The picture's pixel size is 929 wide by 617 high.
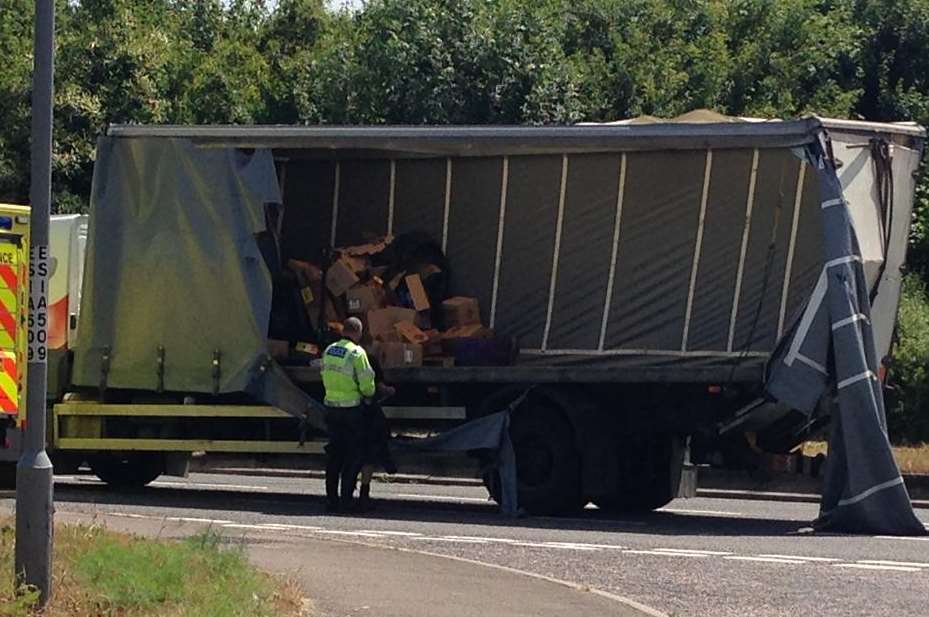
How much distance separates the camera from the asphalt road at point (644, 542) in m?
11.3

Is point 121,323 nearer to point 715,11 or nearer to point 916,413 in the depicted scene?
point 916,413

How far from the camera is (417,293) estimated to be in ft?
57.7

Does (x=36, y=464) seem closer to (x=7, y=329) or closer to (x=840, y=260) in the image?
(x=7, y=329)

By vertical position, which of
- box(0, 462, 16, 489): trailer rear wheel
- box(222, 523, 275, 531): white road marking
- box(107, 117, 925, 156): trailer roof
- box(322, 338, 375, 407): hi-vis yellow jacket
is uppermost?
box(107, 117, 925, 156): trailer roof

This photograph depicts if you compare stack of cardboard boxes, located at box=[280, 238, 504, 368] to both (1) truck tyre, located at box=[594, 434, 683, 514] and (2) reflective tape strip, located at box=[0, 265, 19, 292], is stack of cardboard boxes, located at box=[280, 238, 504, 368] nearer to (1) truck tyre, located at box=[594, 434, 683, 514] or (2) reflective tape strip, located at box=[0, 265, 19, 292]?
(1) truck tyre, located at box=[594, 434, 683, 514]

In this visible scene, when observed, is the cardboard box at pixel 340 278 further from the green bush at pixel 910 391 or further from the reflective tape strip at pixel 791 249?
the green bush at pixel 910 391

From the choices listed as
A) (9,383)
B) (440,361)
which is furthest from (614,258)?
(9,383)

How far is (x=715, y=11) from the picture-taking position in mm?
33906

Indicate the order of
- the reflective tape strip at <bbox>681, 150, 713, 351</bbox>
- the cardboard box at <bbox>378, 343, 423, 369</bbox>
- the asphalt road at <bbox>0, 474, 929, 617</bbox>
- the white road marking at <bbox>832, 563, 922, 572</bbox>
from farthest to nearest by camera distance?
1. the cardboard box at <bbox>378, 343, 423, 369</bbox>
2. the reflective tape strip at <bbox>681, 150, 713, 351</bbox>
3. the white road marking at <bbox>832, 563, 922, 572</bbox>
4. the asphalt road at <bbox>0, 474, 929, 617</bbox>

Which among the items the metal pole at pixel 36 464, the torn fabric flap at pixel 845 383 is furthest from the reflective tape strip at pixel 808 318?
the metal pole at pixel 36 464

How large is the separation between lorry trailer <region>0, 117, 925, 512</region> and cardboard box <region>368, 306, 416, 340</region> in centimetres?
55

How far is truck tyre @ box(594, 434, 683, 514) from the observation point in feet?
54.2

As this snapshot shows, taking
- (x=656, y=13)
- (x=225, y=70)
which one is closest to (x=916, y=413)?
(x=656, y=13)

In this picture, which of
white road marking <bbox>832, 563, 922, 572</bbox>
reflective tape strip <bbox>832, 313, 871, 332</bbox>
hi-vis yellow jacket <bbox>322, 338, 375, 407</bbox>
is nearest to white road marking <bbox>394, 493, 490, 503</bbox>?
hi-vis yellow jacket <bbox>322, 338, 375, 407</bbox>
